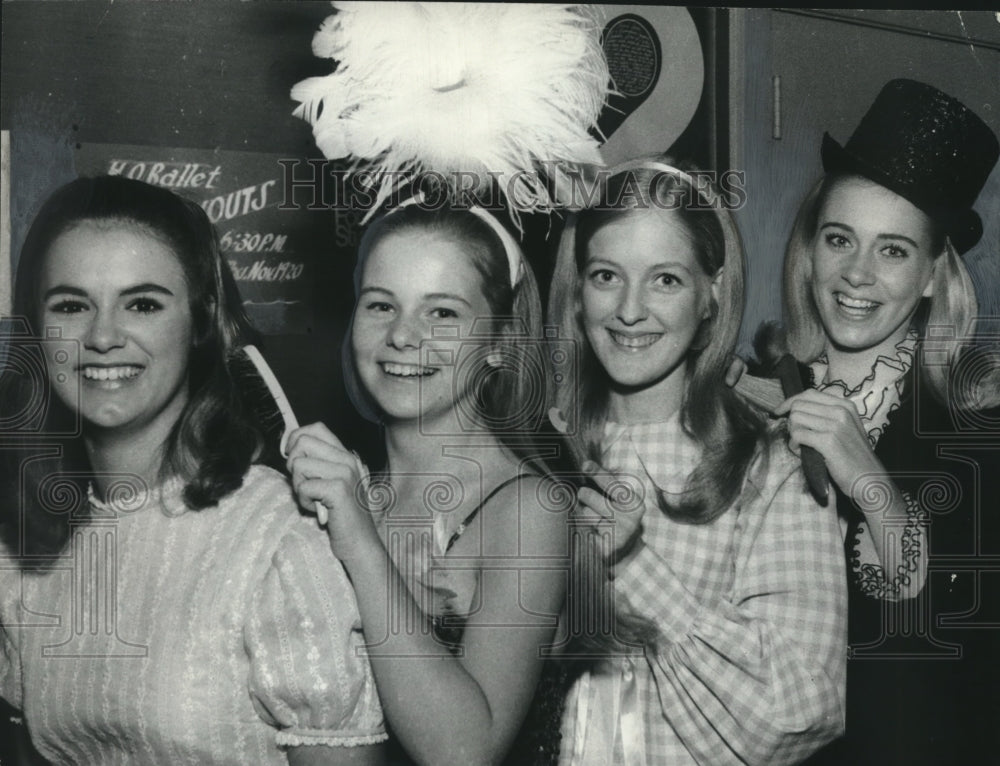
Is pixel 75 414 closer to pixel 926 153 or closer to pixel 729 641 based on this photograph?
pixel 729 641

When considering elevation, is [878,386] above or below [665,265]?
below

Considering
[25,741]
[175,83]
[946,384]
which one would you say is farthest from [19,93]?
[946,384]

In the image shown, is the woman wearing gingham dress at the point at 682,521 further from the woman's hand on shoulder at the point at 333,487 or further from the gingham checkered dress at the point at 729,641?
the woman's hand on shoulder at the point at 333,487

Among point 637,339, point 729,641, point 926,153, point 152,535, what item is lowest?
point 729,641

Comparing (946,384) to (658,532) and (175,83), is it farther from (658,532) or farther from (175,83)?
(175,83)

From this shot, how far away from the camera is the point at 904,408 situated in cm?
278

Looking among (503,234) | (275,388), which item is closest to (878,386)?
(503,234)

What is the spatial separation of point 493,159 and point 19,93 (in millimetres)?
1164

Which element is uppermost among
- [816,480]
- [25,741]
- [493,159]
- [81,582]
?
[493,159]

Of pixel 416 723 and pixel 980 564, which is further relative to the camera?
pixel 980 564

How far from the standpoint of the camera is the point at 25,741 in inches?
104

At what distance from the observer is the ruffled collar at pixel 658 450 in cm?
269

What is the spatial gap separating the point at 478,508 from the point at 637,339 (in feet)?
1.81

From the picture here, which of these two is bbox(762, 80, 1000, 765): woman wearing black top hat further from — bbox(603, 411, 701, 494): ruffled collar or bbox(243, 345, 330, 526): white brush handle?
bbox(243, 345, 330, 526): white brush handle
